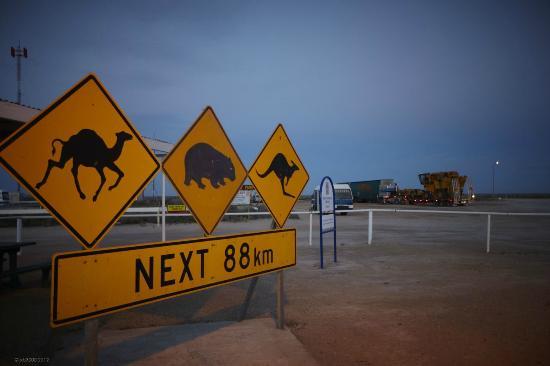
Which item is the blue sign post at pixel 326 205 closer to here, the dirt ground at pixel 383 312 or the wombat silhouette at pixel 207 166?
the dirt ground at pixel 383 312

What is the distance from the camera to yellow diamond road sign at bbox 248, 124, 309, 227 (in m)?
4.38

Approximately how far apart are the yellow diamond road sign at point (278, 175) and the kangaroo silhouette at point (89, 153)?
1720 millimetres

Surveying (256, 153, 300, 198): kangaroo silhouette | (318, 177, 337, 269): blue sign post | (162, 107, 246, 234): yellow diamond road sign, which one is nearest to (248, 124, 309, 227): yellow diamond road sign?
(256, 153, 300, 198): kangaroo silhouette

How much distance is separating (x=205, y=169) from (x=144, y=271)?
47.9 inches

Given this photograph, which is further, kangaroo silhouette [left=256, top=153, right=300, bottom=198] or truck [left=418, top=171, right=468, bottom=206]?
truck [left=418, top=171, right=468, bottom=206]

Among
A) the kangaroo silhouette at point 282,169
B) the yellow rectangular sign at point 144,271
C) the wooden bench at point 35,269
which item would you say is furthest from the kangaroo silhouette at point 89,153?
the wooden bench at point 35,269

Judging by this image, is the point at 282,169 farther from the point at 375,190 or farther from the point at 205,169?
the point at 375,190


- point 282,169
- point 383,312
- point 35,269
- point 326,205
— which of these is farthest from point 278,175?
point 326,205

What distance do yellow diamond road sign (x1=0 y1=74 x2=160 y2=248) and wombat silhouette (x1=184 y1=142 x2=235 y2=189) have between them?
24.9 inches

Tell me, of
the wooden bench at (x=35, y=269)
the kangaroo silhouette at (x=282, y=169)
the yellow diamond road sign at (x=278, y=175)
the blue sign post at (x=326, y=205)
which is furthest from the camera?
the blue sign post at (x=326, y=205)

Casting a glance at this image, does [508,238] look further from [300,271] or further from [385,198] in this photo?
[385,198]

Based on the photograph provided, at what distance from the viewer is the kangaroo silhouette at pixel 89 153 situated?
2377 mm

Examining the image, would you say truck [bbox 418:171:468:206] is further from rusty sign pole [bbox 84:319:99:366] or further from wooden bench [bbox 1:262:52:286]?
rusty sign pole [bbox 84:319:99:366]

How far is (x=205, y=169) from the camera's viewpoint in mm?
3658
